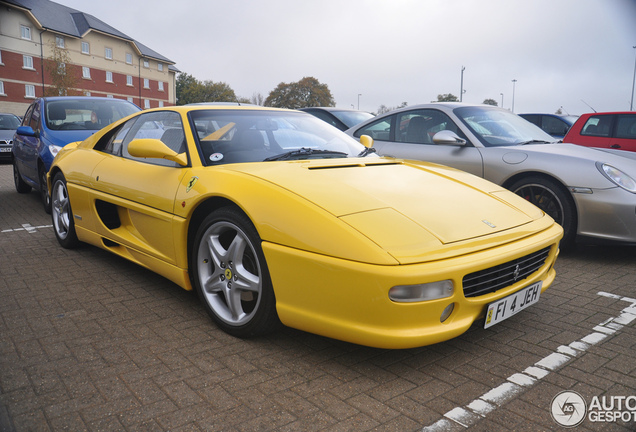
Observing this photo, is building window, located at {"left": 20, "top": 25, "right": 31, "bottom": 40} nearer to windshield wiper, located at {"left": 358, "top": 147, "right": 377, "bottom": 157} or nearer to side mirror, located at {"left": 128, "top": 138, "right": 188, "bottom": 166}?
side mirror, located at {"left": 128, "top": 138, "right": 188, "bottom": 166}

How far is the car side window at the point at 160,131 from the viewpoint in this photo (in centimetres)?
322

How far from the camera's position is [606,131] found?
7555mm

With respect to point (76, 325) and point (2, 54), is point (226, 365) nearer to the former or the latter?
point (76, 325)

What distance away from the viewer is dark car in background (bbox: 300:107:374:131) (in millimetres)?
8412

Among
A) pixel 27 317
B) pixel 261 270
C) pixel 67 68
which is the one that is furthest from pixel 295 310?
pixel 67 68

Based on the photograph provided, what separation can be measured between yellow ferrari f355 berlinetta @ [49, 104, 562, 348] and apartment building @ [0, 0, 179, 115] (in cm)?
4076

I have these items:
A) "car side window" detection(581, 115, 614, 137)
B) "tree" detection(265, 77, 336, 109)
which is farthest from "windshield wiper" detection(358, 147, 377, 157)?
"tree" detection(265, 77, 336, 109)

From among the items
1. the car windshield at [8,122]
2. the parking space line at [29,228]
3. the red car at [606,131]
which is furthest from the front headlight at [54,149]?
the car windshield at [8,122]

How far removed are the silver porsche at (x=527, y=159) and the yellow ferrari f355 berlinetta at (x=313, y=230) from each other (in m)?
1.52

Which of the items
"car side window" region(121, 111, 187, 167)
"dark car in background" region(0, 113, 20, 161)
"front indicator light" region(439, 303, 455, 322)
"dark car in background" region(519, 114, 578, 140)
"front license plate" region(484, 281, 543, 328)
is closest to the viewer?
"front indicator light" region(439, 303, 455, 322)

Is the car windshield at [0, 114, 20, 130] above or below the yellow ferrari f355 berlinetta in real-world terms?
above

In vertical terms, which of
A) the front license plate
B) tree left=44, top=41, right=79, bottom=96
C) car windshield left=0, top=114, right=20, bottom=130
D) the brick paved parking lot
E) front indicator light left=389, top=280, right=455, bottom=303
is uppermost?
tree left=44, top=41, right=79, bottom=96

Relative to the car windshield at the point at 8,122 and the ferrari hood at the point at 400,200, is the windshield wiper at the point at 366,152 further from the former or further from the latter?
the car windshield at the point at 8,122

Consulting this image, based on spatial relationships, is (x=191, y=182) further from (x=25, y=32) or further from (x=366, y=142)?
(x=25, y=32)
